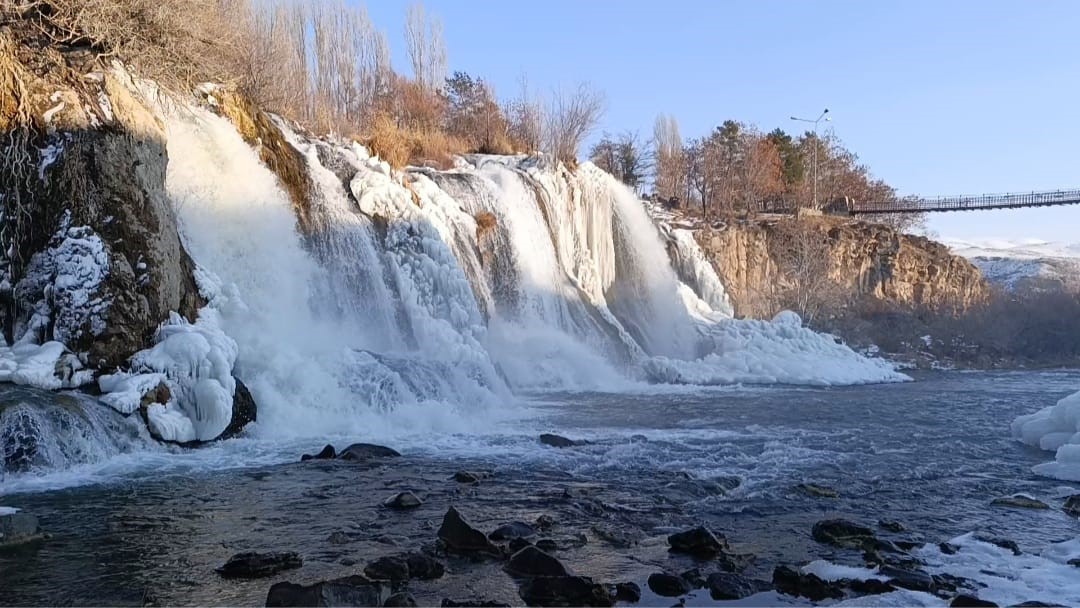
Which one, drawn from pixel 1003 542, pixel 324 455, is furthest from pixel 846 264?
pixel 1003 542

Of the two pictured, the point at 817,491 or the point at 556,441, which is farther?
the point at 556,441

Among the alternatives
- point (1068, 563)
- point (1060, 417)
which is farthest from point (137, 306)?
point (1060, 417)

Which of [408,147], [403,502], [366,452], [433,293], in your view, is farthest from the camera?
[408,147]

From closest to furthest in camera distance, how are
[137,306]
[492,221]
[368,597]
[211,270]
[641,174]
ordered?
1. [368,597]
2. [137,306]
3. [211,270]
4. [492,221]
5. [641,174]

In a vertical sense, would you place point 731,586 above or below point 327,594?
below

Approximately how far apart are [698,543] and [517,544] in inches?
51.1

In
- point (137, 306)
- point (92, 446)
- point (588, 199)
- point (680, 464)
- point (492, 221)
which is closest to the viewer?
point (92, 446)

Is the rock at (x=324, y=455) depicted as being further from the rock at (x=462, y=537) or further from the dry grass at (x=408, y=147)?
the dry grass at (x=408, y=147)

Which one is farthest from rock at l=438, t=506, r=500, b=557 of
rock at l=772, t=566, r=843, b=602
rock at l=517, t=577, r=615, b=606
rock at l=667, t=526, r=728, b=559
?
rock at l=772, t=566, r=843, b=602

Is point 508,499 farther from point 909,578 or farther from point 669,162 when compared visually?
point 669,162

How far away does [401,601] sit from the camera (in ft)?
15.3

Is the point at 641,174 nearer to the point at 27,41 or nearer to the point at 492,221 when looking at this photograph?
the point at 492,221

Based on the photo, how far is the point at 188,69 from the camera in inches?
512

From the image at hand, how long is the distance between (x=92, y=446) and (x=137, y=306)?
91.9 inches
